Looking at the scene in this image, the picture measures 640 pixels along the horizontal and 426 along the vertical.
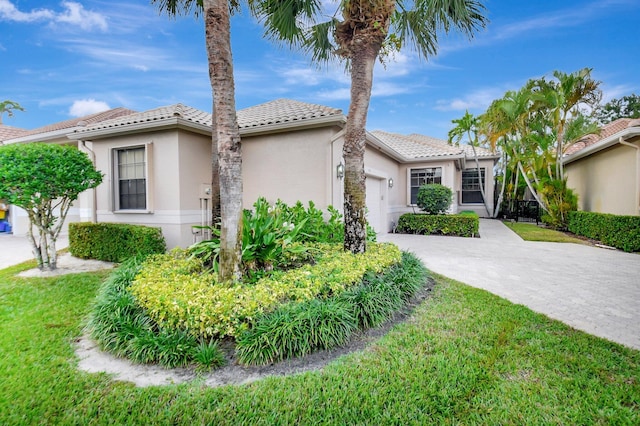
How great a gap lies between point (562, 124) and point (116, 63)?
57.0ft

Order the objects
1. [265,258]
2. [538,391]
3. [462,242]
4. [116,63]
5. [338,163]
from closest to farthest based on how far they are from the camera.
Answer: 1. [538,391]
2. [265,258]
3. [338,163]
4. [116,63]
5. [462,242]

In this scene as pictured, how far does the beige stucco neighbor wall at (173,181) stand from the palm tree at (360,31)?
375 centimetres

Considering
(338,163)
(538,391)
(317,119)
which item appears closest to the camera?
(538,391)

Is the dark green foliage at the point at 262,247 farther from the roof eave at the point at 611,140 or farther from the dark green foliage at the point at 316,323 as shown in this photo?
the roof eave at the point at 611,140

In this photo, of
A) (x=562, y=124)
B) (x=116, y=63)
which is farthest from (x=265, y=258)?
(x=562, y=124)

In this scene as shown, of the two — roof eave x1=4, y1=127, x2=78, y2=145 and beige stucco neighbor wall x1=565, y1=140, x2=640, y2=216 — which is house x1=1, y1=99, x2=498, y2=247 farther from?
beige stucco neighbor wall x1=565, y1=140, x2=640, y2=216

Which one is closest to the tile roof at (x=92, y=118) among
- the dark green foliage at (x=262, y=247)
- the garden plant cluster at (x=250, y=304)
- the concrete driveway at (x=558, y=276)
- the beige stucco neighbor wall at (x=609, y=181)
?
the garden plant cluster at (x=250, y=304)

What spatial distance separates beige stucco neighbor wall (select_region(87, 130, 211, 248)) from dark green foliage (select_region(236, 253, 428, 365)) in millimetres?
5953

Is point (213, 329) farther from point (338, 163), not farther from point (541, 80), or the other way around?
point (541, 80)

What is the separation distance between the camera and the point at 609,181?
40.8 feet

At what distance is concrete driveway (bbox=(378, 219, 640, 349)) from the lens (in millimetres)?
4578

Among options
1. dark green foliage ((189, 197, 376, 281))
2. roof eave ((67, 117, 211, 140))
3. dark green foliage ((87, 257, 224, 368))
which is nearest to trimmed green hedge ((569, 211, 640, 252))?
dark green foliage ((189, 197, 376, 281))

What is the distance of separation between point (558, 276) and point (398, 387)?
19.6ft

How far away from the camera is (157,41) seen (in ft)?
31.7
